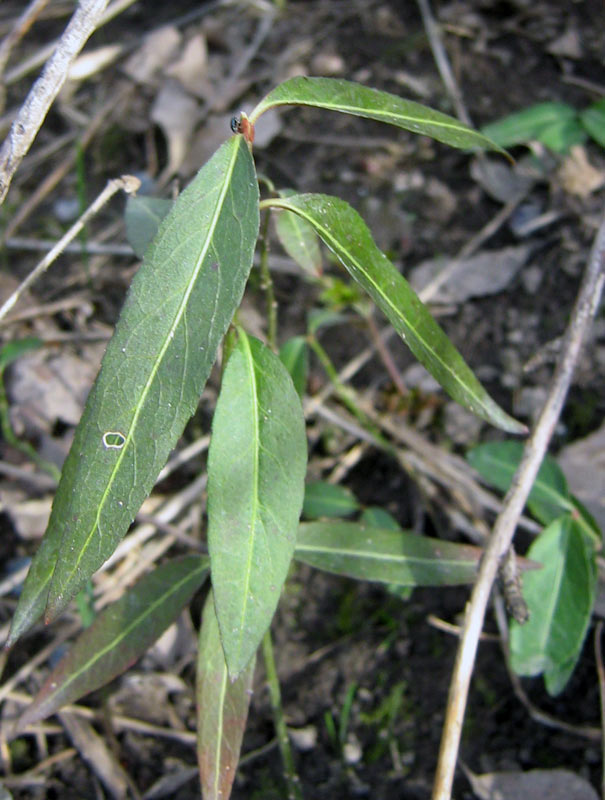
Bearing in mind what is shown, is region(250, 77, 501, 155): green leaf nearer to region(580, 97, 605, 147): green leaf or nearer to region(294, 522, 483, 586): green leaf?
region(294, 522, 483, 586): green leaf

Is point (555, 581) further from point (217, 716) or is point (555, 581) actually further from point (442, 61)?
point (442, 61)

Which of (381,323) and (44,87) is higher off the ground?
(44,87)

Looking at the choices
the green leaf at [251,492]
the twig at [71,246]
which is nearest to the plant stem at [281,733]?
the green leaf at [251,492]

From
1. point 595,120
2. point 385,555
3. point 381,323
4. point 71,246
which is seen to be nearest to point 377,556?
point 385,555

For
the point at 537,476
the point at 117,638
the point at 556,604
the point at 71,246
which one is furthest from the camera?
the point at 71,246

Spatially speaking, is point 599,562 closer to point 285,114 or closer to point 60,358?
point 60,358

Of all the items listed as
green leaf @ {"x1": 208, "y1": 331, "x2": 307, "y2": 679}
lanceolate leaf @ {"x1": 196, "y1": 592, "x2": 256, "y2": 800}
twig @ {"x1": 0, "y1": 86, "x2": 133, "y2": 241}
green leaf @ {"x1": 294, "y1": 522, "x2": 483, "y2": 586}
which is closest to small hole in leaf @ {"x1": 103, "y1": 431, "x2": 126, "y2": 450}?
green leaf @ {"x1": 208, "y1": 331, "x2": 307, "y2": 679}
